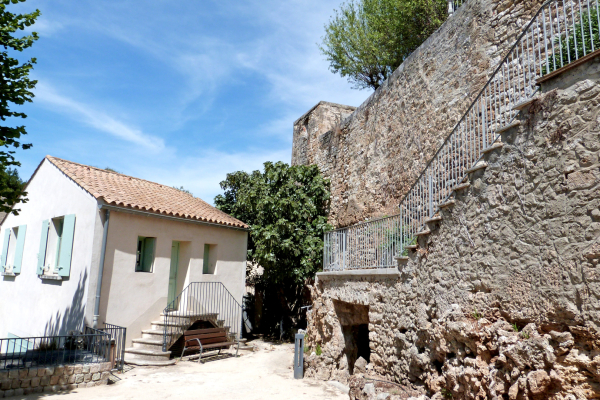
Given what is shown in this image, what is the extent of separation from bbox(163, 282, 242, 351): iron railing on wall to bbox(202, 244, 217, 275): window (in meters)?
0.47

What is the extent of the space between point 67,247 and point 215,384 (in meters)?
5.20

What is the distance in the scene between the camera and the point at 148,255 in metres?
10.9

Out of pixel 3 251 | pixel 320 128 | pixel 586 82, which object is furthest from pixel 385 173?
pixel 3 251

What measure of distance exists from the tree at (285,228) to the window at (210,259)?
47.5 inches

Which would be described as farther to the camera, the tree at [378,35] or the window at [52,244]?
the tree at [378,35]

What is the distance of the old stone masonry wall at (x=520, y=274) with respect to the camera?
146 inches

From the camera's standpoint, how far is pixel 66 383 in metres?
7.42

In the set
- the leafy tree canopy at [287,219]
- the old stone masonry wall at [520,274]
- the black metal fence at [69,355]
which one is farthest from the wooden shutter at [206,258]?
the old stone masonry wall at [520,274]

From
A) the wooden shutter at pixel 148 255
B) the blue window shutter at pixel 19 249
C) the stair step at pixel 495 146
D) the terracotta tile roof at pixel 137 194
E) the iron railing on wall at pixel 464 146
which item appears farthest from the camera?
the blue window shutter at pixel 19 249

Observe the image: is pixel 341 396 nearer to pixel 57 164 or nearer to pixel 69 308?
pixel 69 308

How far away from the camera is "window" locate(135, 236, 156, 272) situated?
1083 centimetres

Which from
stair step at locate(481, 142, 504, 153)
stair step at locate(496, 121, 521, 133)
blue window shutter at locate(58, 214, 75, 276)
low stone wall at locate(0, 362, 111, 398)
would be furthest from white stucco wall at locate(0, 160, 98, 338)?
stair step at locate(496, 121, 521, 133)

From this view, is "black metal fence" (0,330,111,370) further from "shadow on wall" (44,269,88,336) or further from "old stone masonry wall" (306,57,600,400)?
"old stone masonry wall" (306,57,600,400)

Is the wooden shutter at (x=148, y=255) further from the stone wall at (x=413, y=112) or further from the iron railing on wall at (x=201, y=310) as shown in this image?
the stone wall at (x=413, y=112)
